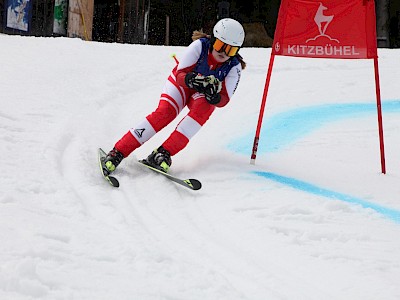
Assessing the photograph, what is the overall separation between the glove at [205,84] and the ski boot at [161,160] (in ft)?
1.77

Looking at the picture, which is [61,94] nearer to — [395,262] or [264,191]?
[264,191]

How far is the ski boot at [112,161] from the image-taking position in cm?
416

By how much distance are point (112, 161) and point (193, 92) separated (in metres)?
0.95

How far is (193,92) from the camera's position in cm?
475

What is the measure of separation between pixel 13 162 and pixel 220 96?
1632mm

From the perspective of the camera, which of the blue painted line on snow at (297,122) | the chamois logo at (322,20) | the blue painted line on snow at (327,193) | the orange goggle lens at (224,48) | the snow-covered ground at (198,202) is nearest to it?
the snow-covered ground at (198,202)

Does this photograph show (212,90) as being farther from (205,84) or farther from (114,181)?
(114,181)

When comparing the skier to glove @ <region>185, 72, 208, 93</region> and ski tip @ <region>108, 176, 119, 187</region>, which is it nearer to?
glove @ <region>185, 72, 208, 93</region>

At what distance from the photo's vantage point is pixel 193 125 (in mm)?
4527

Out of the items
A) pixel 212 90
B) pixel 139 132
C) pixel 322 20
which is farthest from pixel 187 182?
pixel 322 20

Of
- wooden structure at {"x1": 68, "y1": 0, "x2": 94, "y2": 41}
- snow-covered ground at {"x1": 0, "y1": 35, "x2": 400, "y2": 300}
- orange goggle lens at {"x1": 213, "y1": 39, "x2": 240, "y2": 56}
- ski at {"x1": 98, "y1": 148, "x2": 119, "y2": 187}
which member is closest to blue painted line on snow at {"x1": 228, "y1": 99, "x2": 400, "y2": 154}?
snow-covered ground at {"x1": 0, "y1": 35, "x2": 400, "y2": 300}

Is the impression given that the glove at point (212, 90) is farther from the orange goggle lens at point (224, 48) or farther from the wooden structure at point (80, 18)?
the wooden structure at point (80, 18)

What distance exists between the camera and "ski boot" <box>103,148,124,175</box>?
13.6 feet

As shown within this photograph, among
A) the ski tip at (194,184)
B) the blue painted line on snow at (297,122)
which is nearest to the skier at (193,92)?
the ski tip at (194,184)
